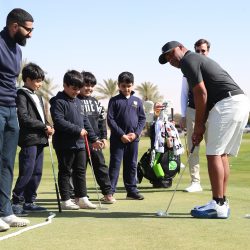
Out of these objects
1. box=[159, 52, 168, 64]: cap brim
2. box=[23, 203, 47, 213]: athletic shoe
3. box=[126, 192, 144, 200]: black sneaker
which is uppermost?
box=[159, 52, 168, 64]: cap brim

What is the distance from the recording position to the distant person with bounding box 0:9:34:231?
5.27 meters

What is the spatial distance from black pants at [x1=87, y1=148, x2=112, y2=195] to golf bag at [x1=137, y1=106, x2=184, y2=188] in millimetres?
2148

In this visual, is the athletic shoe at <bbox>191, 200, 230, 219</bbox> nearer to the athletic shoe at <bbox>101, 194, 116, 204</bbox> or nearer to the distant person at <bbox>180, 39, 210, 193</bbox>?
the athletic shoe at <bbox>101, 194, 116, 204</bbox>

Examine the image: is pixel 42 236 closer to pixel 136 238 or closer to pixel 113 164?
pixel 136 238

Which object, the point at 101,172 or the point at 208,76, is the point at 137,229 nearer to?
the point at 208,76

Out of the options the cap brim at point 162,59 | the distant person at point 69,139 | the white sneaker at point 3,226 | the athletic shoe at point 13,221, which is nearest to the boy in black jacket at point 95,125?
the distant person at point 69,139

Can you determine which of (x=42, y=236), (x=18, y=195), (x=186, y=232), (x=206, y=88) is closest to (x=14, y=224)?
(x=42, y=236)

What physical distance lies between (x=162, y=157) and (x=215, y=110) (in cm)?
388

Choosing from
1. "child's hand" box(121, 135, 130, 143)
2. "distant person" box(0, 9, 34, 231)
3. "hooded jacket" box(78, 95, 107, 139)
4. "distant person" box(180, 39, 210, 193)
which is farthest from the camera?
"distant person" box(180, 39, 210, 193)

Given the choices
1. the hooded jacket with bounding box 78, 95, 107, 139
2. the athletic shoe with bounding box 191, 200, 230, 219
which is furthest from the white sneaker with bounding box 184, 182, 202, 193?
A: the athletic shoe with bounding box 191, 200, 230, 219

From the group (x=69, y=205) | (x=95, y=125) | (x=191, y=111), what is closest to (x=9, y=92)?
(x=69, y=205)

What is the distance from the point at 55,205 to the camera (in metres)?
7.34

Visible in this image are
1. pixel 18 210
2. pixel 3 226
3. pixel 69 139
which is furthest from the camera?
pixel 69 139

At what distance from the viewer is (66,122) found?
22.4 feet
